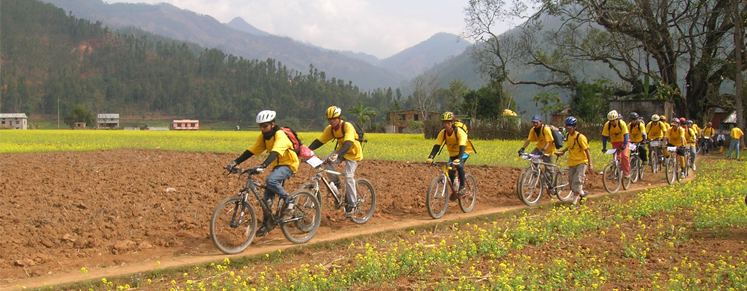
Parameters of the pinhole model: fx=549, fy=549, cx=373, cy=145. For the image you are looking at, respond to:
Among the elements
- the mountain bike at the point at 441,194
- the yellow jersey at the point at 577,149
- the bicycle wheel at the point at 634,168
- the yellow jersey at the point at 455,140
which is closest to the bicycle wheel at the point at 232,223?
the mountain bike at the point at 441,194

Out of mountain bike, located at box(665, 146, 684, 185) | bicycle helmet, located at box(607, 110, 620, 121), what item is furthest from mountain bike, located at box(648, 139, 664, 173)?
bicycle helmet, located at box(607, 110, 620, 121)

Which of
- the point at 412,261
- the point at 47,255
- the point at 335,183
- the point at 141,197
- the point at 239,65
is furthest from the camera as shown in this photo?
the point at 239,65

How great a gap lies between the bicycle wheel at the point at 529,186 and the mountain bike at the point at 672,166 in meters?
5.26

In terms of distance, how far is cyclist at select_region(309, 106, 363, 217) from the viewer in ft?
25.8

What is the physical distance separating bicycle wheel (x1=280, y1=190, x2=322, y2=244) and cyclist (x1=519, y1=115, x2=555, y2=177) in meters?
4.90

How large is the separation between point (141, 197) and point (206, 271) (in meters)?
4.49

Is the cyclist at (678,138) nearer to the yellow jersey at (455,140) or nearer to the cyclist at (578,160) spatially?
the cyclist at (578,160)

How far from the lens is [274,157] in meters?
6.61

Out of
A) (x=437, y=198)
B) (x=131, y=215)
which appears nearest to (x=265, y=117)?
(x=131, y=215)

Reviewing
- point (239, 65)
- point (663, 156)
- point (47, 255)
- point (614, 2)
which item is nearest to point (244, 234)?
point (47, 255)

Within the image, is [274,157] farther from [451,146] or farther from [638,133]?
[638,133]

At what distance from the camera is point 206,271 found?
6074 mm

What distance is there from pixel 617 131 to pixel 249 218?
9.29 m

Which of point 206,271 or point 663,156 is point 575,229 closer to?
point 206,271
